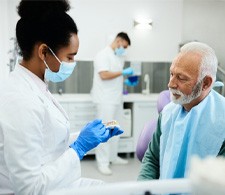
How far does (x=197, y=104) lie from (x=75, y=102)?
8.04ft

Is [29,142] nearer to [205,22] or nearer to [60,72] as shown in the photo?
[60,72]

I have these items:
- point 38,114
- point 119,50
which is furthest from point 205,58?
point 119,50

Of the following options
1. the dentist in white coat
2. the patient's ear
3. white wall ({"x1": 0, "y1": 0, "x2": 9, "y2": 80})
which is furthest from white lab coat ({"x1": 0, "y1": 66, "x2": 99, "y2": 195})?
A: white wall ({"x1": 0, "y1": 0, "x2": 9, "y2": 80})

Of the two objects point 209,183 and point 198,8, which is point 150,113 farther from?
point 209,183

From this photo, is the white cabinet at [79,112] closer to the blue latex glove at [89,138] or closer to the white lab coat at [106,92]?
→ the white lab coat at [106,92]

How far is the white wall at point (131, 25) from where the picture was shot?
13.4 ft

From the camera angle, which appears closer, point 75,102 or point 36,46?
point 36,46

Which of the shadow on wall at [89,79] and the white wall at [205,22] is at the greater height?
the white wall at [205,22]

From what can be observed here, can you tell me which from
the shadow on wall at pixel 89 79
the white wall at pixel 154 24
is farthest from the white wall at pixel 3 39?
Result: the shadow on wall at pixel 89 79

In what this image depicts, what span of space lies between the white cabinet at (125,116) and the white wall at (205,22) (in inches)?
46.3

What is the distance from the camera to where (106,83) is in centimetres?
344

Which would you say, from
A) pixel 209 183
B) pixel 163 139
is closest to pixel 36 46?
pixel 163 139

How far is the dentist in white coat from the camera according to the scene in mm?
1082

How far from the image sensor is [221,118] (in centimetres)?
128
